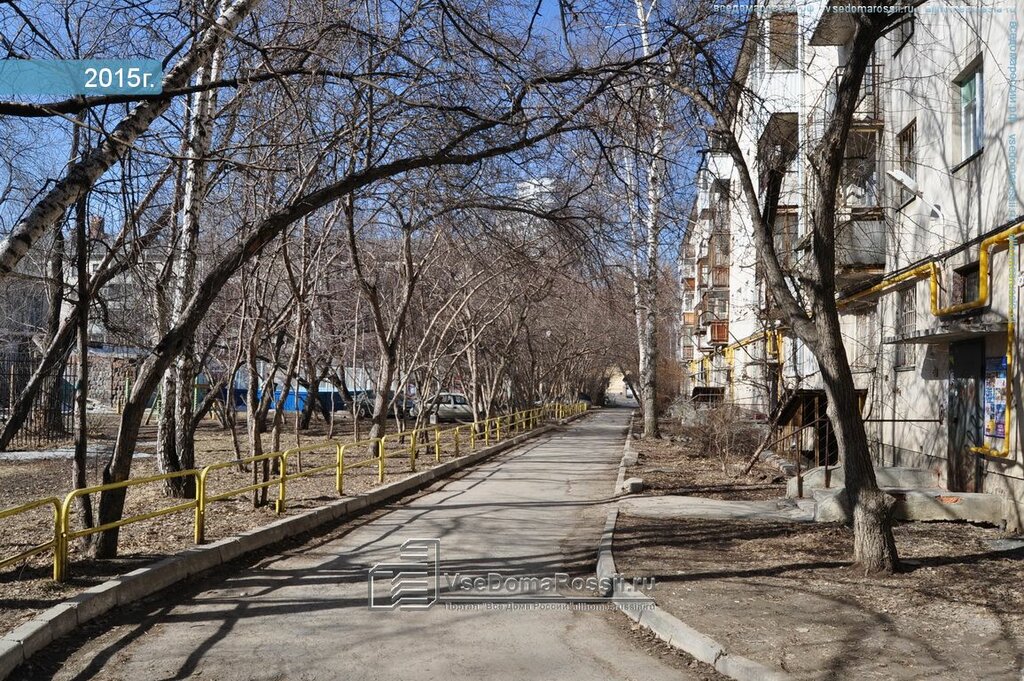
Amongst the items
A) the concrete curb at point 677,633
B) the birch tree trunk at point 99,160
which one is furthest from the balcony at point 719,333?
the birch tree trunk at point 99,160

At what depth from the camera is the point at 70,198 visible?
746 cm

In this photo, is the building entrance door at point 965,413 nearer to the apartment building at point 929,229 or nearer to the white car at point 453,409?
the apartment building at point 929,229

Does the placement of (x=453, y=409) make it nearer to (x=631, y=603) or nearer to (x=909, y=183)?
(x=909, y=183)

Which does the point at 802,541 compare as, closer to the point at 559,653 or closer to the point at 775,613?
the point at 775,613

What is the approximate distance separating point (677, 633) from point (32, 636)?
4360 millimetres

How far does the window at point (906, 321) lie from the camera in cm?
1492

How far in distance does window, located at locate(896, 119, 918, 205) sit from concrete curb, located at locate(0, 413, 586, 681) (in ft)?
33.9

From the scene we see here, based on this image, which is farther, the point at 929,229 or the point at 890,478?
the point at 890,478

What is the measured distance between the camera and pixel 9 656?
17.8 feet

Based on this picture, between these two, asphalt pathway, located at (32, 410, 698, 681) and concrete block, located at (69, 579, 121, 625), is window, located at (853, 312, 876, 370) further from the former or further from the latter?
concrete block, located at (69, 579, 121, 625)

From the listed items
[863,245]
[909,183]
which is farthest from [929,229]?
[863,245]

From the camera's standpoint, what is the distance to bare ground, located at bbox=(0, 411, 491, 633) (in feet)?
23.1

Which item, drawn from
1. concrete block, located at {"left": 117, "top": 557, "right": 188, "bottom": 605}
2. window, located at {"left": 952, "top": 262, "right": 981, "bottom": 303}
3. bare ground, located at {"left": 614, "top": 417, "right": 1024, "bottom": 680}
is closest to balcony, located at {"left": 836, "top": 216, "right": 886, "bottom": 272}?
window, located at {"left": 952, "top": 262, "right": 981, "bottom": 303}

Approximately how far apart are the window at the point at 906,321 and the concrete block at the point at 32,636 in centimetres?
1328
